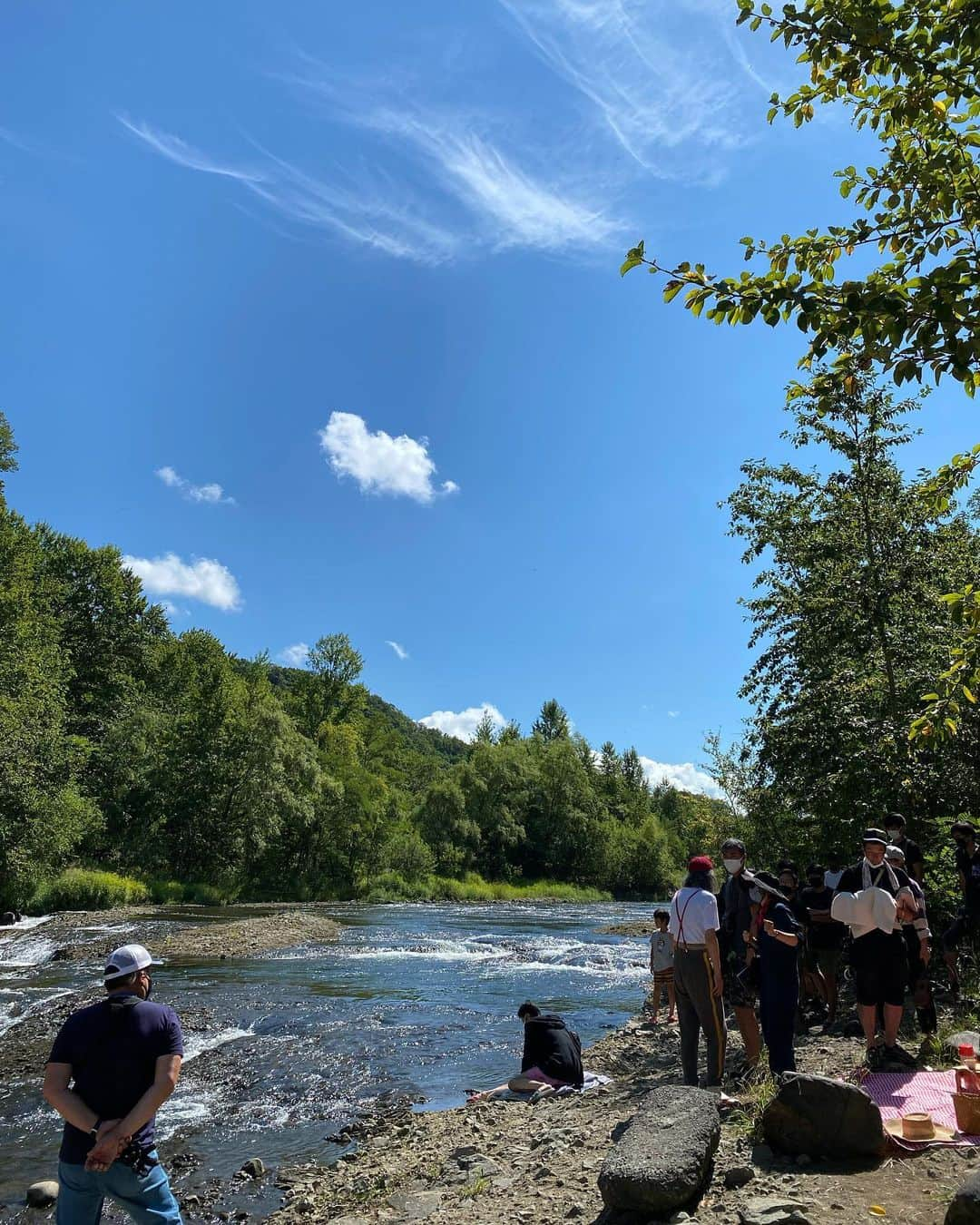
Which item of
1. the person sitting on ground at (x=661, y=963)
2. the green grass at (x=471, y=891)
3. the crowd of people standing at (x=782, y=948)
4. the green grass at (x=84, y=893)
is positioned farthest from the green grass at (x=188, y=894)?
the crowd of people standing at (x=782, y=948)

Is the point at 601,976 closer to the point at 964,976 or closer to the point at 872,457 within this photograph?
the point at 964,976

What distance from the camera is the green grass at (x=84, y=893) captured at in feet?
109

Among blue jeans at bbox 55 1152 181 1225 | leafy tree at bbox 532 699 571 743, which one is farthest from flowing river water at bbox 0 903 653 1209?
leafy tree at bbox 532 699 571 743

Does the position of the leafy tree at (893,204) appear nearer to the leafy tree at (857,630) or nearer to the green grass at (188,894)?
the leafy tree at (857,630)

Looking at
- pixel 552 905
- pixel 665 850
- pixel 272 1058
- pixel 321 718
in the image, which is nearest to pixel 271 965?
pixel 272 1058

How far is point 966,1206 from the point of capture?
3.97 metres

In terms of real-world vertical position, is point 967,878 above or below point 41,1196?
above

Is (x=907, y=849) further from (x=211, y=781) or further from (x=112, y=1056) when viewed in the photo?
(x=211, y=781)

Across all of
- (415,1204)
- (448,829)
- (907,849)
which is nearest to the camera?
(415,1204)

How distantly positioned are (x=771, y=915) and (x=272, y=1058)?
9.06 metres

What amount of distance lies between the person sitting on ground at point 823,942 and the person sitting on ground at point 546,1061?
331 centimetres

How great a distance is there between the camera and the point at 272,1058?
1255 cm

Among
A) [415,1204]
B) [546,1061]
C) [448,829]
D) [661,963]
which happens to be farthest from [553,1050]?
[448,829]

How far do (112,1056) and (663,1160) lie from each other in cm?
333
